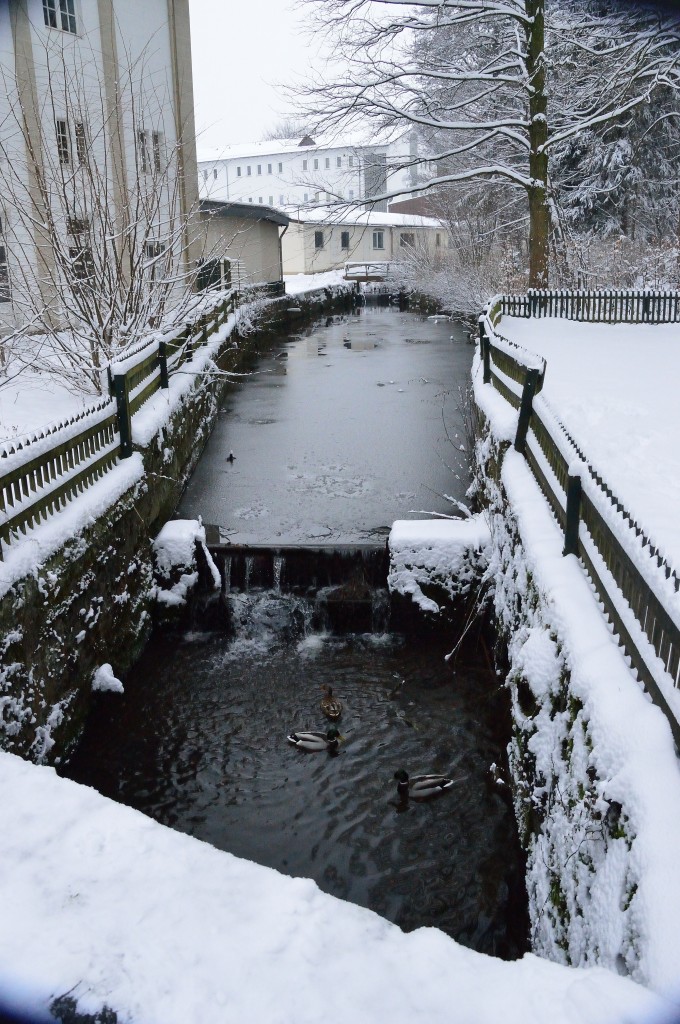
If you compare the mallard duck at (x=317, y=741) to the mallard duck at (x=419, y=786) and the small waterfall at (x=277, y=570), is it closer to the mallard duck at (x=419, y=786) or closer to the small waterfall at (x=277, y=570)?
the mallard duck at (x=419, y=786)

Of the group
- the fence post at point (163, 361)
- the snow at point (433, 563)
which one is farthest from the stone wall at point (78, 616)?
the snow at point (433, 563)

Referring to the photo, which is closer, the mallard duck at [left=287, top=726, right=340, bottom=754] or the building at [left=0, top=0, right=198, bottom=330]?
the mallard duck at [left=287, top=726, right=340, bottom=754]

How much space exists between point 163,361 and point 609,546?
9174 mm

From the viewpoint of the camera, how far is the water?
1134 cm

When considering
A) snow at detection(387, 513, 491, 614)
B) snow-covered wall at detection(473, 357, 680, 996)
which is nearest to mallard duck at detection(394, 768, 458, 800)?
snow-covered wall at detection(473, 357, 680, 996)

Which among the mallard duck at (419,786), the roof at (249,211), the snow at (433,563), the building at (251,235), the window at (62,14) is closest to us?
the mallard duck at (419,786)

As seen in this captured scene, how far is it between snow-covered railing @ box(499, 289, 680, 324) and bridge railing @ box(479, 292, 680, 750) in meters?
11.6

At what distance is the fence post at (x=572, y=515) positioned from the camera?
222 inches

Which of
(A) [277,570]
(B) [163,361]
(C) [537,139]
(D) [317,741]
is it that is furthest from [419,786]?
(C) [537,139]

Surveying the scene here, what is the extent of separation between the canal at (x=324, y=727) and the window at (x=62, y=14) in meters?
15.7

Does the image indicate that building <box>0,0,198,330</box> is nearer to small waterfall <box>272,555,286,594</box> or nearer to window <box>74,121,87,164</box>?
window <box>74,121,87,164</box>

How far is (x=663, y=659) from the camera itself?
3.71 metres

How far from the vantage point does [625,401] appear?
1104cm

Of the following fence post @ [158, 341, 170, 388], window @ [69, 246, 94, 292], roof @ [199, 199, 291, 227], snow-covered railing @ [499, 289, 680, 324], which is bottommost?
fence post @ [158, 341, 170, 388]
